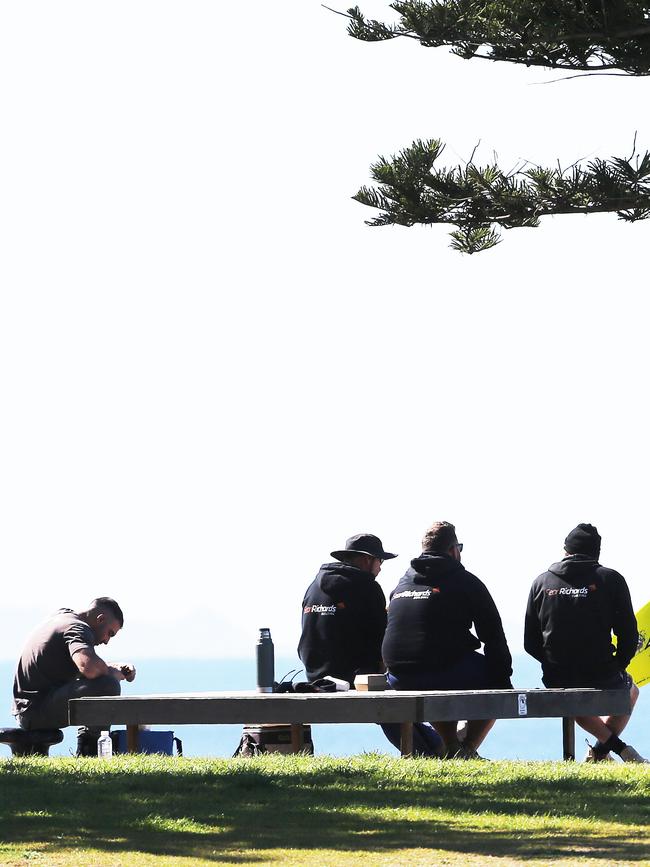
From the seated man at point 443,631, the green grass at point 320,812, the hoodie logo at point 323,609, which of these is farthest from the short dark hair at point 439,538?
the green grass at point 320,812

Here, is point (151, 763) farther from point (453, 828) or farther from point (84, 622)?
point (453, 828)

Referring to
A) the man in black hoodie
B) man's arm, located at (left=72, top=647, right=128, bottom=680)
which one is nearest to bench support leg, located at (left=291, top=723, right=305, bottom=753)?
man's arm, located at (left=72, top=647, right=128, bottom=680)

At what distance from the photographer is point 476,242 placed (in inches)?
432

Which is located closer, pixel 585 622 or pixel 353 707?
pixel 353 707

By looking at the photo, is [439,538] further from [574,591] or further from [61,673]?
[61,673]

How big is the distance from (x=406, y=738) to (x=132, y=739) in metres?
1.90

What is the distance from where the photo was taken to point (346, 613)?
32.3 ft

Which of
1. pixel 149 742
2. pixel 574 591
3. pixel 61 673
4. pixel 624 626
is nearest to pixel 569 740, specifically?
pixel 624 626

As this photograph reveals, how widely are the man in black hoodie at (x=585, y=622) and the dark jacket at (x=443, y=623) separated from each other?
0.58 meters

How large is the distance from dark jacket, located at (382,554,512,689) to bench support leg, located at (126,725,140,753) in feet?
5.53

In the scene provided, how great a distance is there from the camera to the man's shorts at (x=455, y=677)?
902 centimetres

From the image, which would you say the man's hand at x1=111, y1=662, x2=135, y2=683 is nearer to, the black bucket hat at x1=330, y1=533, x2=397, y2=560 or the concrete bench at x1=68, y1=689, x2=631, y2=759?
the concrete bench at x1=68, y1=689, x2=631, y2=759

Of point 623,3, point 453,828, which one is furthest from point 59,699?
point 623,3

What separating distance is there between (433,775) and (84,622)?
3142 millimetres
